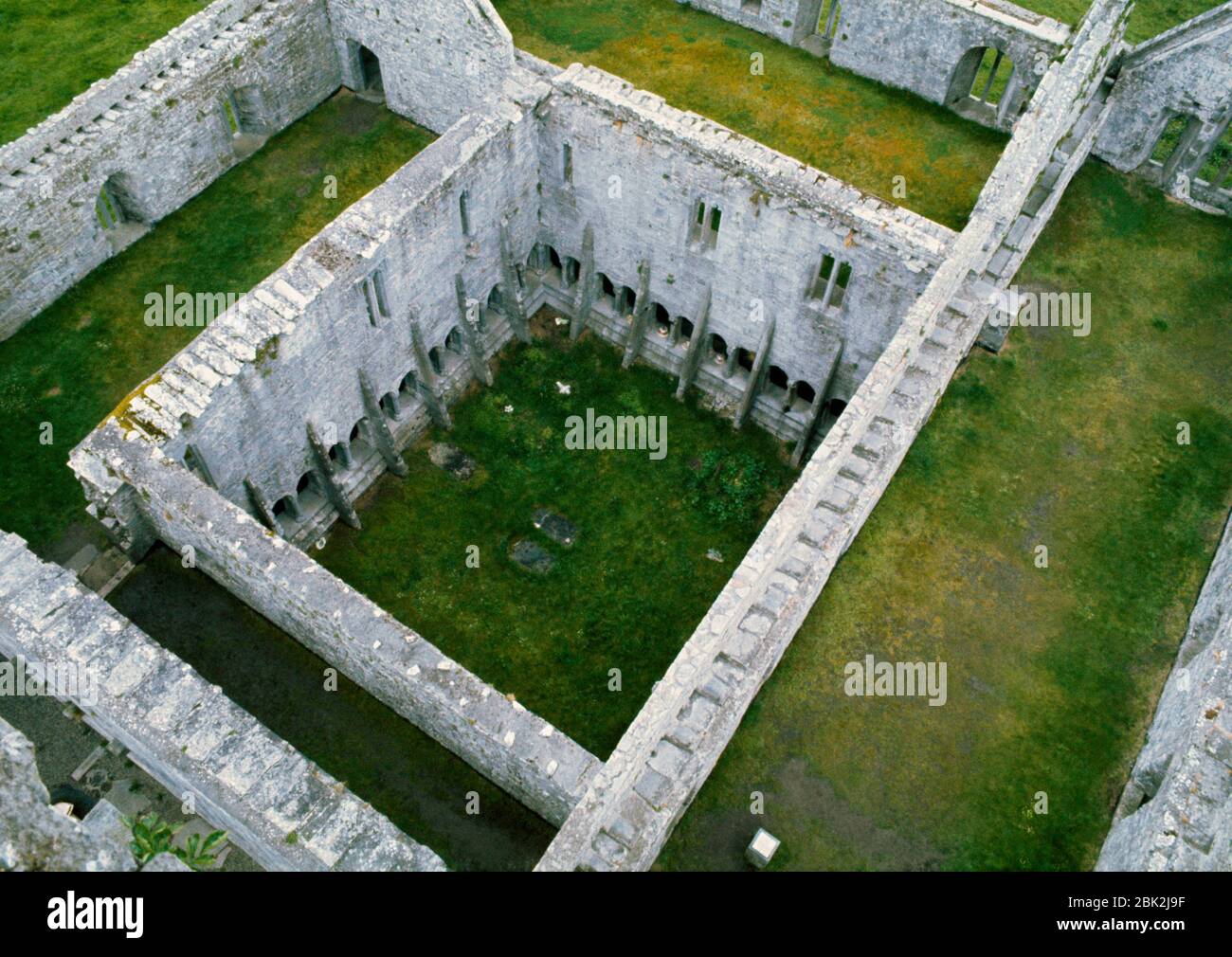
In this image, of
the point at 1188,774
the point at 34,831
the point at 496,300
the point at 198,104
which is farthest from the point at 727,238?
the point at 34,831

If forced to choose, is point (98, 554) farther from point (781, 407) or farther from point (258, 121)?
point (781, 407)

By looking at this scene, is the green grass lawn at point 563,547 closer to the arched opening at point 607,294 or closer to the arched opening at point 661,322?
the arched opening at point 661,322

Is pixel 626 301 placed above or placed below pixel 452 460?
above

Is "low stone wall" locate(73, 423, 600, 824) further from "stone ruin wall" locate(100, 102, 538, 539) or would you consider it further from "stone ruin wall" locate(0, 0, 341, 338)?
"stone ruin wall" locate(0, 0, 341, 338)

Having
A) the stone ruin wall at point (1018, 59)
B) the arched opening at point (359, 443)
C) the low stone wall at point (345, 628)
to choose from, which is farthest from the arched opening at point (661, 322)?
the low stone wall at point (345, 628)

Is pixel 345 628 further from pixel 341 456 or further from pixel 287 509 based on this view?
pixel 341 456

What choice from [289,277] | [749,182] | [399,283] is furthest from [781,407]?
[289,277]
